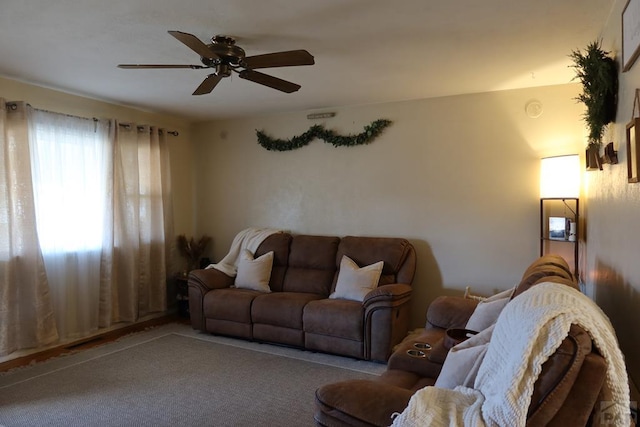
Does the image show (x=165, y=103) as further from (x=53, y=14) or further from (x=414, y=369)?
(x=414, y=369)

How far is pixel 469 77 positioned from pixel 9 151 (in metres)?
3.96

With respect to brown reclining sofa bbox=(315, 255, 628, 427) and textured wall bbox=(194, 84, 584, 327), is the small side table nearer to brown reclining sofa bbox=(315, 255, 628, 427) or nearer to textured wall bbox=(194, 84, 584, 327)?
textured wall bbox=(194, 84, 584, 327)

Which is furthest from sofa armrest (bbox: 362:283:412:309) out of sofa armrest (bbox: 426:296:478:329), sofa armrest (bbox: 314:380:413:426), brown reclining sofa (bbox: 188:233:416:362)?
sofa armrest (bbox: 314:380:413:426)

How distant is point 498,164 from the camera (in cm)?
407

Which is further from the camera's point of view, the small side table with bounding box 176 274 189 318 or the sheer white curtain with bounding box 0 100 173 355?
the small side table with bounding box 176 274 189 318

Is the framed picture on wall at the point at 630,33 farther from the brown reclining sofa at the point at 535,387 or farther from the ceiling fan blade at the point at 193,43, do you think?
the ceiling fan blade at the point at 193,43

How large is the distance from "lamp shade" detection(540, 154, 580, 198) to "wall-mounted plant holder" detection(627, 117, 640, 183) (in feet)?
6.10

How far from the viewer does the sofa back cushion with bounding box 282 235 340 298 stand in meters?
4.48

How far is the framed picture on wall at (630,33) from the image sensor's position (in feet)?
5.62

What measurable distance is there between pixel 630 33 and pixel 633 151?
551 mm

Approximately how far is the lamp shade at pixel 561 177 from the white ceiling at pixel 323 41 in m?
0.72

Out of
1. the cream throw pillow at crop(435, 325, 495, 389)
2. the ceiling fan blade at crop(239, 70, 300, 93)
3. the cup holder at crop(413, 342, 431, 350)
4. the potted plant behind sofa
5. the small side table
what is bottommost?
the small side table

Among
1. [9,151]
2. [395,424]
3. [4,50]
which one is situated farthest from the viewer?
[9,151]

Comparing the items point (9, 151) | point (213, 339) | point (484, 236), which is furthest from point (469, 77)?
point (9, 151)
